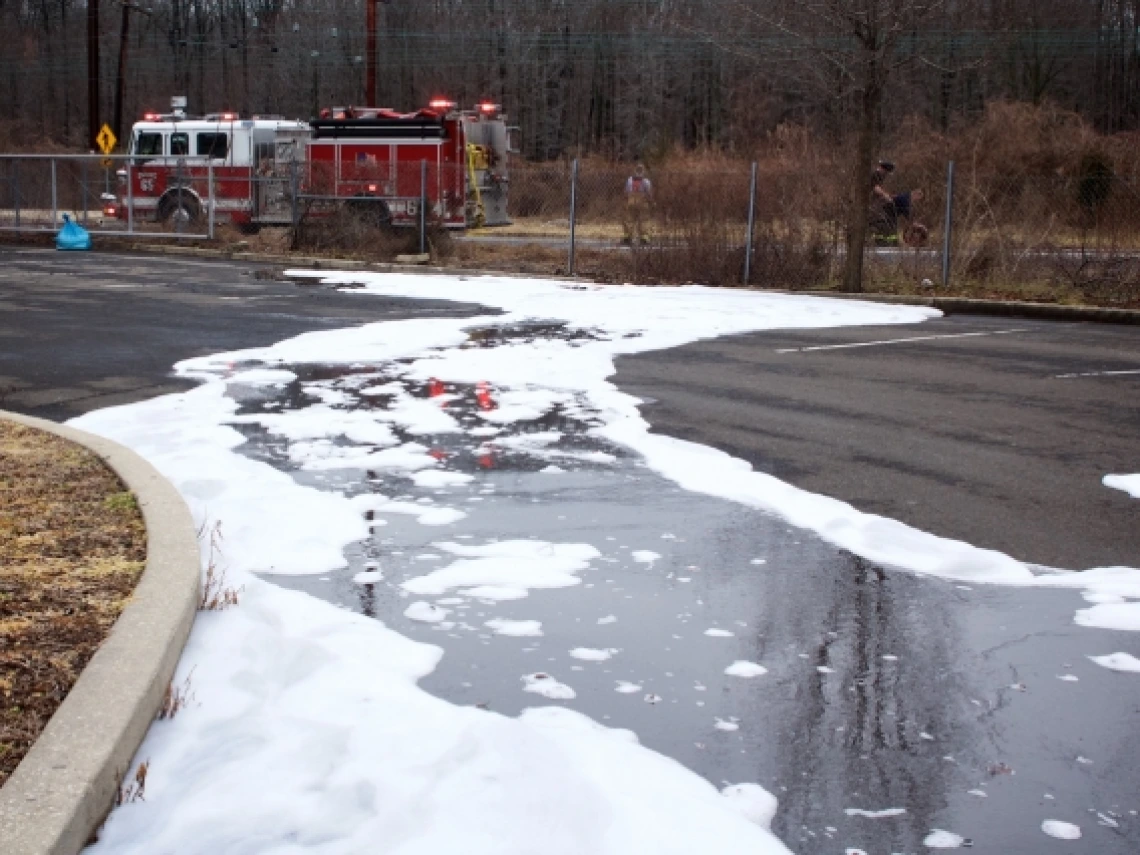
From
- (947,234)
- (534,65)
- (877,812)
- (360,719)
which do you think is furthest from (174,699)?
(534,65)

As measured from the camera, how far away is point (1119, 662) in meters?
5.03

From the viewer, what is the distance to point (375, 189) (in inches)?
1041

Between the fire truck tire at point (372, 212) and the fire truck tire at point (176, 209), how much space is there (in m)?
5.42

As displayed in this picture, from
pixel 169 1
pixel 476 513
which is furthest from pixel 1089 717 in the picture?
pixel 169 1

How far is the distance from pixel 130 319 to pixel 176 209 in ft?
53.8

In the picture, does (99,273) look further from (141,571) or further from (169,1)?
(169,1)

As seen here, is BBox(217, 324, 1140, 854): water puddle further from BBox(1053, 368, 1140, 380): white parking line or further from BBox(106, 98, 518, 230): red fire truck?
BBox(106, 98, 518, 230): red fire truck

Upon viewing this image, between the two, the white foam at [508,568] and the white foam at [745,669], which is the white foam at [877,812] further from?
the white foam at [508,568]

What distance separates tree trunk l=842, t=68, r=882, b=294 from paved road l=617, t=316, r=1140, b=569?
4523 millimetres

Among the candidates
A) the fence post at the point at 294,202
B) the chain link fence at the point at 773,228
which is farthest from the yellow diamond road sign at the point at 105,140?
the fence post at the point at 294,202

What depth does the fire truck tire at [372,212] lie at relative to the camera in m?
26.1

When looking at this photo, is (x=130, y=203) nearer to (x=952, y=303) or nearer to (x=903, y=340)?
(x=952, y=303)

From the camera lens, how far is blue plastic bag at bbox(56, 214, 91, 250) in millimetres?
28266

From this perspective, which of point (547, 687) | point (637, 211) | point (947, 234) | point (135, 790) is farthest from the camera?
point (637, 211)
